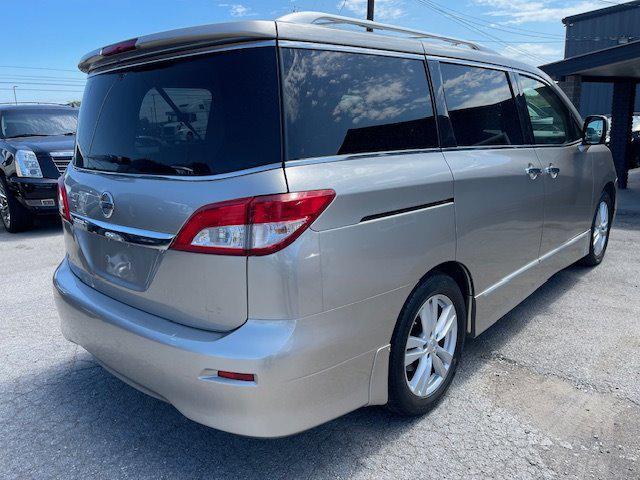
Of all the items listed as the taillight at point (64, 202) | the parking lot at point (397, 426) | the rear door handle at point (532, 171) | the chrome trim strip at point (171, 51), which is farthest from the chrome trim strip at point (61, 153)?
the rear door handle at point (532, 171)

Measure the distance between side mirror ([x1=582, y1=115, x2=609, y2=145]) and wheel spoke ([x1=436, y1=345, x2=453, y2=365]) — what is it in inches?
103

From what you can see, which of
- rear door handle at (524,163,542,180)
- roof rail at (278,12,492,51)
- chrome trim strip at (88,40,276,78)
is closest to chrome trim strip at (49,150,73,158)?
chrome trim strip at (88,40,276,78)

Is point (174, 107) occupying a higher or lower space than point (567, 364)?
higher

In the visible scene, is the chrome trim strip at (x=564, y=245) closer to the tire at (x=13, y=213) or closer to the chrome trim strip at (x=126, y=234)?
the chrome trim strip at (x=126, y=234)

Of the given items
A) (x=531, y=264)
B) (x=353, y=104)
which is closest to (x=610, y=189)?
(x=531, y=264)

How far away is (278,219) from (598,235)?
4.45m

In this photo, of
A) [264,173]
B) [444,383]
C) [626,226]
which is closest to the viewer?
[264,173]

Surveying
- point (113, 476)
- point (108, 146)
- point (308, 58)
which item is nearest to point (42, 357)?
point (113, 476)

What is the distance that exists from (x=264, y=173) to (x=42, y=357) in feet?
8.18

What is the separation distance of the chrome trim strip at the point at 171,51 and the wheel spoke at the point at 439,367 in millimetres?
1748

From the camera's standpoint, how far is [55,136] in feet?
27.4

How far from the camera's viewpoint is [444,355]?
2.86 meters

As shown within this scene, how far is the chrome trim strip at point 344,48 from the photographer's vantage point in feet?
7.05

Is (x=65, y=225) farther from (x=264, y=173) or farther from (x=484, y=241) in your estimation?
(x=484, y=241)
